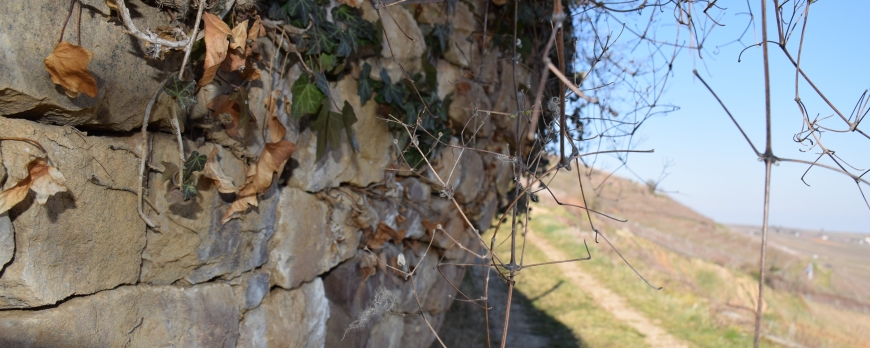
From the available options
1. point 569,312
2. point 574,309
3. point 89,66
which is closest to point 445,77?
point 89,66

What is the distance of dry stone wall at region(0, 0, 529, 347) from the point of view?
1202 millimetres

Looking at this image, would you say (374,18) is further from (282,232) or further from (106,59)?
(106,59)

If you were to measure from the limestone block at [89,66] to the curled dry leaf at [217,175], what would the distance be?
238 millimetres

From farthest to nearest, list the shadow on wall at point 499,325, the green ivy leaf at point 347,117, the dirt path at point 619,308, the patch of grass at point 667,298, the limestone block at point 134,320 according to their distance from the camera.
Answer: the patch of grass at point 667,298 < the dirt path at point 619,308 < the shadow on wall at point 499,325 < the green ivy leaf at point 347,117 < the limestone block at point 134,320

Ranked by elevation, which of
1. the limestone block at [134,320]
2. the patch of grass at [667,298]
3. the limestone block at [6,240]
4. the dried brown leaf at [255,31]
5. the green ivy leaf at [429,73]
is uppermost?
the green ivy leaf at [429,73]

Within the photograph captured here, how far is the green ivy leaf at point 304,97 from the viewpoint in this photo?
1896 millimetres

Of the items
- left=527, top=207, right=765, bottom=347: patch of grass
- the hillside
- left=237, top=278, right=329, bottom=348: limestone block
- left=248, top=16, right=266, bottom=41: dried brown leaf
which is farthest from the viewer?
left=527, top=207, right=765, bottom=347: patch of grass

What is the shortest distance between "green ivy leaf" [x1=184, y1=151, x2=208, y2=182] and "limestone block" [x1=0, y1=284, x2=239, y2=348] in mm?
372

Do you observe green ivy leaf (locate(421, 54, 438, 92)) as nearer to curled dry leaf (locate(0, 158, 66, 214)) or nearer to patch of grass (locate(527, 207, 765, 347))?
curled dry leaf (locate(0, 158, 66, 214))

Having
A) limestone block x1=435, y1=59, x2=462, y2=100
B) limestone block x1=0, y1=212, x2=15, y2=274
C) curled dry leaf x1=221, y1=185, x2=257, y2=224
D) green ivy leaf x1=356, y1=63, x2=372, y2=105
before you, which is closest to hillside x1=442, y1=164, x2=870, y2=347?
limestone block x1=435, y1=59, x2=462, y2=100

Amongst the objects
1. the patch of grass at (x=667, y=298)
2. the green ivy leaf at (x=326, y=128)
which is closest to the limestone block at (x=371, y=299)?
the green ivy leaf at (x=326, y=128)

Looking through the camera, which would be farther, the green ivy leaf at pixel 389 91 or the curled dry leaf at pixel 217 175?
the green ivy leaf at pixel 389 91

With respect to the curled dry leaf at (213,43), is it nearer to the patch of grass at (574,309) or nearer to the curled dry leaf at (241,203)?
the curled dry leaf at (241,203)

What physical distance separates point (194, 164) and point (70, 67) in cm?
42
